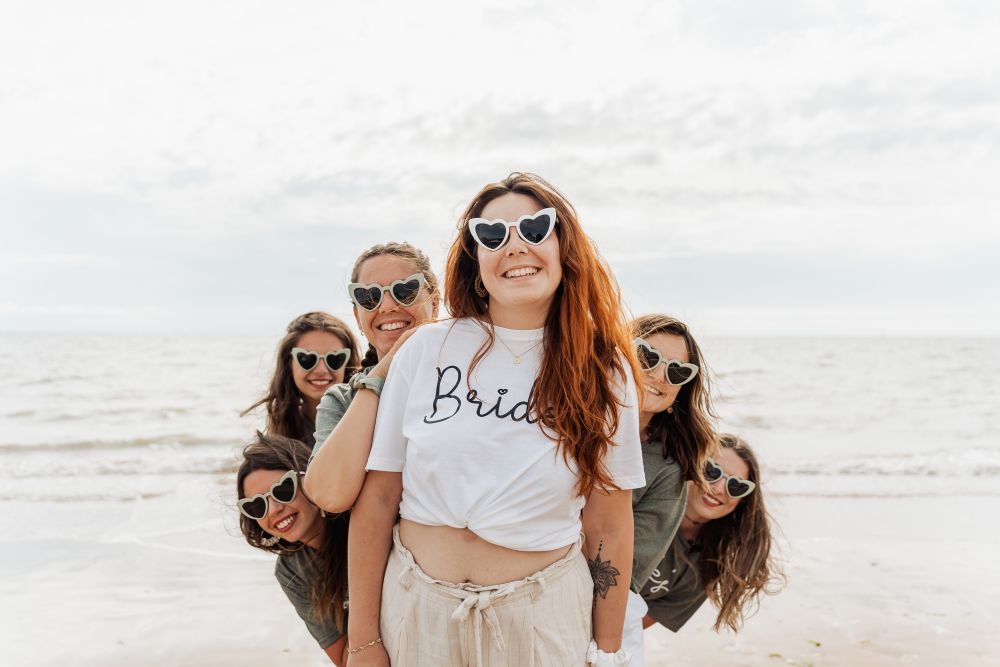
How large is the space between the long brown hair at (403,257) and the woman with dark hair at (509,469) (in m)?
0.82

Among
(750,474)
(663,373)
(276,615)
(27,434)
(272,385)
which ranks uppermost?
(663,373)

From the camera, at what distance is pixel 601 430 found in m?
2.39

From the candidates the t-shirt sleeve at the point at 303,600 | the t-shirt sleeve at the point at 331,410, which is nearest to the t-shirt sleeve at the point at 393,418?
the t-shirt sleeve at the point at 331,410

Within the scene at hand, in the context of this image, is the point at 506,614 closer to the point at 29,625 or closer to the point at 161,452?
the point at 29,625

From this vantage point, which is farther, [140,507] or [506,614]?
[140,507]

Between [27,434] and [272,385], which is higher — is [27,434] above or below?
below

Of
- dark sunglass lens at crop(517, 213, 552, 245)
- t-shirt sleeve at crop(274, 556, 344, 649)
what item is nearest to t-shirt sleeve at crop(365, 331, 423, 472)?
dark sunglass lens at crop(517, 213, 552, 245)

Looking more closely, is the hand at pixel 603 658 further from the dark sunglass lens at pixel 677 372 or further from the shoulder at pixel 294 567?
the shoulder at pixel 294 567

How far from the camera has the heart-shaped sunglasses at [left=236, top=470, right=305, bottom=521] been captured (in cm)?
328

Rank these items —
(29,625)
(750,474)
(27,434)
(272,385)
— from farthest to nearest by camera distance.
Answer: (27,434), (29,625), (272,385), (750,474)

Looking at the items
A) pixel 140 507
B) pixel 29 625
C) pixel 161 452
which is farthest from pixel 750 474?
pixel 161 452

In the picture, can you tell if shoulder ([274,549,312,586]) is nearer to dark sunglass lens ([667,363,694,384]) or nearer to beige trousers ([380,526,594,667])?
beige trousers ([380,526,594,667])

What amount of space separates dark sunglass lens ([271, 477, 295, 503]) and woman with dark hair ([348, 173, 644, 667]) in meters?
0.93

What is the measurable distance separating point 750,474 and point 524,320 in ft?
6.87
